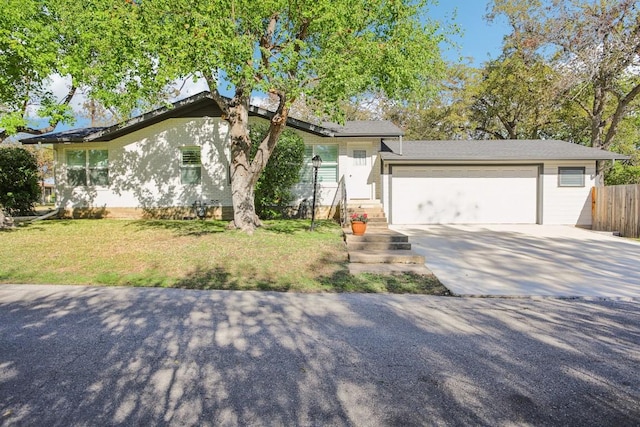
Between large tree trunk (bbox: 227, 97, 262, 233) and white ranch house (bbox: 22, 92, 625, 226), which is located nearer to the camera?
large tree trunk (bbox: 227, 97, 262, 233)

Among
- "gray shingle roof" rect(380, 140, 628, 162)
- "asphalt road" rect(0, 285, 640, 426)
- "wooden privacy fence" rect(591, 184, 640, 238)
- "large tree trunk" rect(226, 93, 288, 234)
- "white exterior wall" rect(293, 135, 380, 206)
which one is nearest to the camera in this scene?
"asphalt road" rect(0, 285, 640, 426)

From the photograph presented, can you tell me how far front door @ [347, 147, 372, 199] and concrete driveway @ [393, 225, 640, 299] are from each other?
2.67 meters

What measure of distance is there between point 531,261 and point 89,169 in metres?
15.6

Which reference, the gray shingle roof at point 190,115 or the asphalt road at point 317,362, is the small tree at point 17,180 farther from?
the asphalt road at point 317,362

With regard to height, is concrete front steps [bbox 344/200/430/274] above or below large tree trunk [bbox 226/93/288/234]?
below

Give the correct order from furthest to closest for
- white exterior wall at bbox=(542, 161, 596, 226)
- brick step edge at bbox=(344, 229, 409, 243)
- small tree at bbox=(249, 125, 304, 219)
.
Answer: white exterior wall at bbox=(542, 161, 596, 226)
small tree at bbox=(249, 125, 304, 219)
brick step edge at bbox=(344, 229, 409, 243)

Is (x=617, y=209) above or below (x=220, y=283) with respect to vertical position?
above

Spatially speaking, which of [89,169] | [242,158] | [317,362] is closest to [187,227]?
[242,158]

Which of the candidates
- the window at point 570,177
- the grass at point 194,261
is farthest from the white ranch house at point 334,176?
the grass at point 194,261

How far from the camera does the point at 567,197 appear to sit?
1384 centimetres

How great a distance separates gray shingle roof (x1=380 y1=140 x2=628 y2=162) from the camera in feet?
44.6

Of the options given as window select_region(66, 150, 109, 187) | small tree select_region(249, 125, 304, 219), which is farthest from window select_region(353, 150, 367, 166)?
window select_region(66, 150, 109, 187)

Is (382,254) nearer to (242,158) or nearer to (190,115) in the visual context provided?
(242,158)

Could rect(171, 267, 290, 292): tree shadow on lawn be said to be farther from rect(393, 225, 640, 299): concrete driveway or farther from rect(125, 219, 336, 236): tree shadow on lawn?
rect(125, 219, 336, 236): tree shadow on lawn
